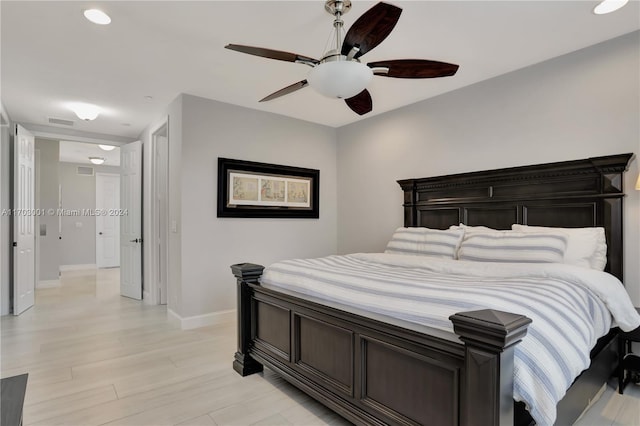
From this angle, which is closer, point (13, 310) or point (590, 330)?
point (590, 330)

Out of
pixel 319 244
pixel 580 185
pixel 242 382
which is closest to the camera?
pixel 242 382

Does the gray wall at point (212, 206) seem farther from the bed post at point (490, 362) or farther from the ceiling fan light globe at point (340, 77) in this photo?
the bed post at point (490, 362)

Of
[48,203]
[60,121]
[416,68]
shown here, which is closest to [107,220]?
[48,203]

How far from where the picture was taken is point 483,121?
11.6 feet

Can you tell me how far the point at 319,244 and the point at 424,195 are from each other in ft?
5.63

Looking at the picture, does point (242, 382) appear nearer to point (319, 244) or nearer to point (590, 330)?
point (590, 330)

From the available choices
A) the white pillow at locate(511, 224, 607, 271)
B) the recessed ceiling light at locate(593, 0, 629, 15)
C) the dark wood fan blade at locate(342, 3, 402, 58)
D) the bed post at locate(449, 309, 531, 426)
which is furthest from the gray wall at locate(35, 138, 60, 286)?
the recessed ceiling light at locate(593, 0, 629, 15)

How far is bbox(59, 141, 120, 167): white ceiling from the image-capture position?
21.9 feet

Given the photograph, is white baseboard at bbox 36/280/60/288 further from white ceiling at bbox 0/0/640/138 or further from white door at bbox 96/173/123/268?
white ceiling at bbox 0/0/640/138

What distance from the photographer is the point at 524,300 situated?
60.2 inches

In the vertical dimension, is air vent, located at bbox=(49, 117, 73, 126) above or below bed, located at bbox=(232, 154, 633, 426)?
above

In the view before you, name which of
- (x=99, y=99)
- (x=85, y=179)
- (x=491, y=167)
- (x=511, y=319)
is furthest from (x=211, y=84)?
(x=85, y=179)

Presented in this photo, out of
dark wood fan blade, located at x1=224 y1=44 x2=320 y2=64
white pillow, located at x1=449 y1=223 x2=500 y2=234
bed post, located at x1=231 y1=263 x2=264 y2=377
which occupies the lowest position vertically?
bed post, located at x1=231 y1=263 x2=264 y2=377

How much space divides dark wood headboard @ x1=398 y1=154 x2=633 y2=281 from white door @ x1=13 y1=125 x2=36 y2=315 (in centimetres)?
481
